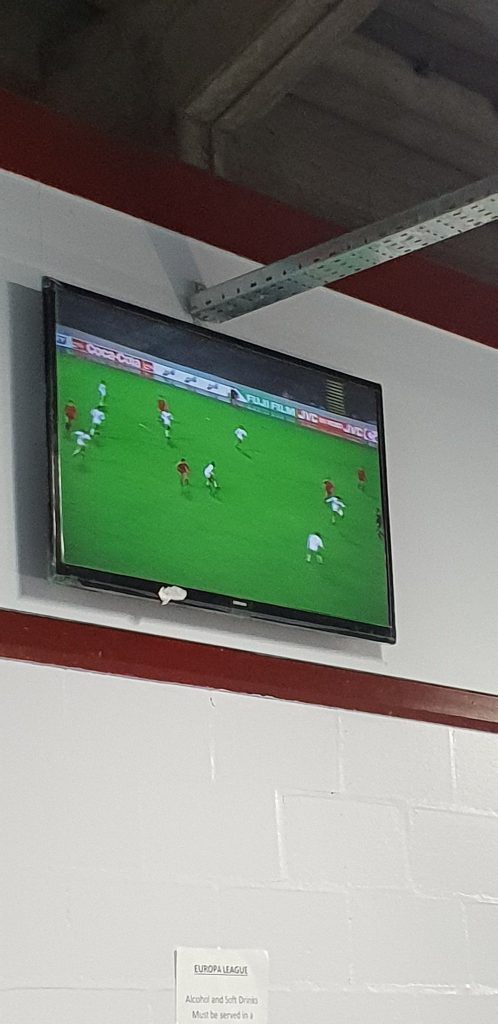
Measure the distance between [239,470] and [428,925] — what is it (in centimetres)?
90

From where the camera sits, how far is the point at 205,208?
111 inches

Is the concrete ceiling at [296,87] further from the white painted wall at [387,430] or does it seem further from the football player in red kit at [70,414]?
the football player in red kit at [70,414]

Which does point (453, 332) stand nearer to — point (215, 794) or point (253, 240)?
point (253, 240)

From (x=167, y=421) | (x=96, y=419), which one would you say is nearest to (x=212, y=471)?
(x=167, y=421)

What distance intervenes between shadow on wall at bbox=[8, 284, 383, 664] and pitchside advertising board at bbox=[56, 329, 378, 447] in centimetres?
7

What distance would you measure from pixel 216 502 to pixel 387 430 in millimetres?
572

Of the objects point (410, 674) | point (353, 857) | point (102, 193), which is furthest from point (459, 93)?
point (353, 857)

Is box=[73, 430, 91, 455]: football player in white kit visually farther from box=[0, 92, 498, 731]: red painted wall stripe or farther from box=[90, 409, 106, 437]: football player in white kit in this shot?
box=[0, 92, 498, 731]: red painted wall stripe

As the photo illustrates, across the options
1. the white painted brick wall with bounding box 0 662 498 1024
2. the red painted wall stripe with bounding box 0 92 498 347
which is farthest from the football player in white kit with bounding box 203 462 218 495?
the red painted wall stripe with bounding box 0 92 498 347

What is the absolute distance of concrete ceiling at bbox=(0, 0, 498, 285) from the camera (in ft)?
9.10

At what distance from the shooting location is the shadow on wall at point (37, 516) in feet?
7.62

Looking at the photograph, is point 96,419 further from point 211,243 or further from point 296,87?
point 296,87

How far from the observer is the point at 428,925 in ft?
8.98

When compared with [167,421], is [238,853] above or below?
below
